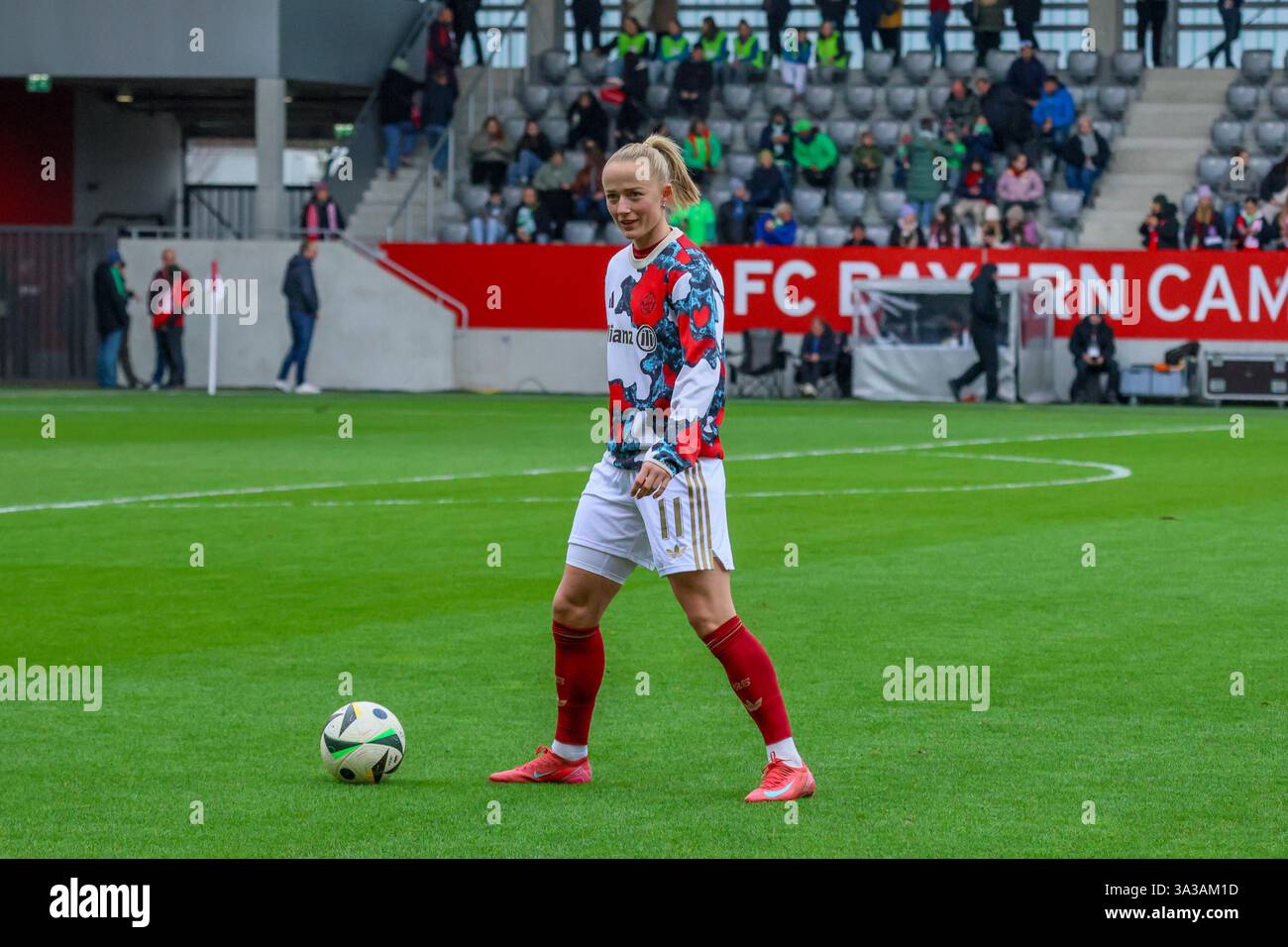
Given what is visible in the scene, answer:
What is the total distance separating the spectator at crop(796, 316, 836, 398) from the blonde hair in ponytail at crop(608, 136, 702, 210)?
96.1 feet

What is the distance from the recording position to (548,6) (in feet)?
144

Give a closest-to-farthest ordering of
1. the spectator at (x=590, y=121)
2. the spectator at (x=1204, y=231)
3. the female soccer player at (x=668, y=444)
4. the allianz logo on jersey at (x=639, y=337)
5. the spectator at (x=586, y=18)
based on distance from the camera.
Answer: the female soccer player at (x=668, y=444)
the allianz logo on jersey at (x=639, y=337)
the spectator at (x=1204, y=231)
the spectator at (x=590, y=121)
the spectator at (x=586, y=18)

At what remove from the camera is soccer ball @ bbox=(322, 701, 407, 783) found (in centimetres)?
718

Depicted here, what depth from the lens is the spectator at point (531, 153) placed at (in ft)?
130

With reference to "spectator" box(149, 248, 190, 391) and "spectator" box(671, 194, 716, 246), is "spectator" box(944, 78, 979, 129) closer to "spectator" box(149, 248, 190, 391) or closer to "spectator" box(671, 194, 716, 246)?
"spectator" box(671, 194, 716, 246)

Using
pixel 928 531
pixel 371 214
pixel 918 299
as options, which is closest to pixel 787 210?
pixel 918 299

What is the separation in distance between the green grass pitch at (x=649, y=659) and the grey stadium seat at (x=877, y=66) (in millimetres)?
20982

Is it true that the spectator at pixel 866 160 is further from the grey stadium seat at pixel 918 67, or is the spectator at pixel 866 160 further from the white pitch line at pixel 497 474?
the white pitch line at pixel 497 474

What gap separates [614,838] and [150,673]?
3585 mm

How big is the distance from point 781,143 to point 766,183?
1.42 meters

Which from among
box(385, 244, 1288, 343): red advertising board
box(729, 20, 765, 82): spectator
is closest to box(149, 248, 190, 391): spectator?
box(385, 244, 1288, 343): red advertising board

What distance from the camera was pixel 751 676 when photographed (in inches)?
276

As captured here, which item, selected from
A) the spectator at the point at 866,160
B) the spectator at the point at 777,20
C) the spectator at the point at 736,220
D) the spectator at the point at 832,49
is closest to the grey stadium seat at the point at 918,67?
the spectator at the point at 832,49
